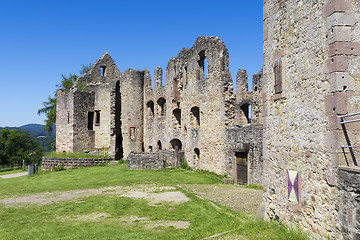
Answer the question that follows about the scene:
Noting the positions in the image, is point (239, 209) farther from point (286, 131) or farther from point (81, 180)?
point (81, 180)

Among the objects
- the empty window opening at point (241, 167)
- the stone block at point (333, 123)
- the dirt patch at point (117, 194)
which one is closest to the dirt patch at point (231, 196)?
the dirt patch at point (117, 194)

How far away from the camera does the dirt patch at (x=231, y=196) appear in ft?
33.0

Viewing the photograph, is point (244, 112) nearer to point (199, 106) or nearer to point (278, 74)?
point (199, 106)

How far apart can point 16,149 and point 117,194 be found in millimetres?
36233

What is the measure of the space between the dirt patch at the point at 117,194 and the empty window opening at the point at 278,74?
5.52 meters

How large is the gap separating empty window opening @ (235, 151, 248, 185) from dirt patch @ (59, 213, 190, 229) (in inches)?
294

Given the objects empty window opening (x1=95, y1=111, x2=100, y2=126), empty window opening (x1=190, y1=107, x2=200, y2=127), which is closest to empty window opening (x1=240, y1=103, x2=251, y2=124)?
empty window opening (x1=190, y1=107, x2=200, y2=127)

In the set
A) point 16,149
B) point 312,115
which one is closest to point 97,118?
point 16,149

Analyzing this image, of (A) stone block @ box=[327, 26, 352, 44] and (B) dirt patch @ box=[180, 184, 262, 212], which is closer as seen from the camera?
(A) stone block @ box=[327, 26, 352, 44]

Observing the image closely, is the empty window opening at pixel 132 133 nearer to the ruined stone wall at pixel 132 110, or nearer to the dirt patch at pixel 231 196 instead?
the ruined stone wall at pixel 132 110

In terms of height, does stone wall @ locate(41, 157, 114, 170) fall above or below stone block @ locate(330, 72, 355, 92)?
below

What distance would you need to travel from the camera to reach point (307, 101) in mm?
5898

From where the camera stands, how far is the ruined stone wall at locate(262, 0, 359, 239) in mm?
5113

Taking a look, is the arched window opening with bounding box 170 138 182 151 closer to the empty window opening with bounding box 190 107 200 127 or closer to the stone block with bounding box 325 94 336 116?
the empty window opening with bounding box 190 107 200 127
